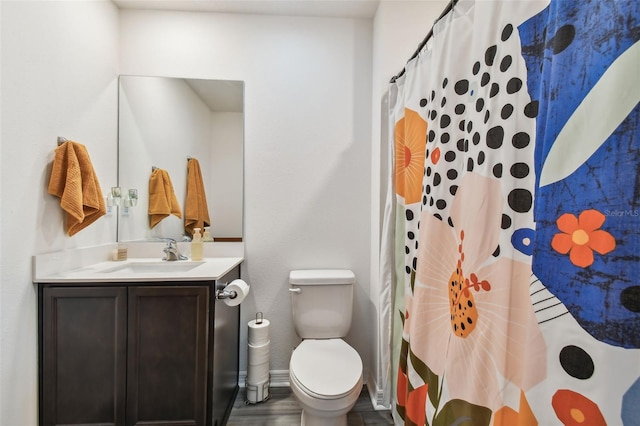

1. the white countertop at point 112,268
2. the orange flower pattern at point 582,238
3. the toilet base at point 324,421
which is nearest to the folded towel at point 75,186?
the white countertop at point 112,268

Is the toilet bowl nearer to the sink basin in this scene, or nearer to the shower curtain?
the shower curtain

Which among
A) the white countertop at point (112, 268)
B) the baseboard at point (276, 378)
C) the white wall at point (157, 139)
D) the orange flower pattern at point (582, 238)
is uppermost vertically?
the white wall at point (157, 139)

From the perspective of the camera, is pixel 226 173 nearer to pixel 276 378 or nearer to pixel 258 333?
pixel 258 333

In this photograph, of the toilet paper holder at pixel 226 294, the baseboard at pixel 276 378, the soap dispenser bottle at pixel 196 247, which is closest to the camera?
the toilet paper holder at pixel 226 294

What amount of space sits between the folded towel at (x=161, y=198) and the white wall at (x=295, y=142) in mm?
515

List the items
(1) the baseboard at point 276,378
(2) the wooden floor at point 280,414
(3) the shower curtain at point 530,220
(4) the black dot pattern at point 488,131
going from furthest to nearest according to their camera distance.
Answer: (1) the baseboard at point 276,378 < (2) the wooden floor at point 280,414 < (4) the black dot pattern at point 488,131 < (3) the shower curtain at point 530,220

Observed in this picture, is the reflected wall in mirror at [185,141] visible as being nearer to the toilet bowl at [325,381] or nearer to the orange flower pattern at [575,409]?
the toilet bowl at [325,381]

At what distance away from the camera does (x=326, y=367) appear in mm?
1345

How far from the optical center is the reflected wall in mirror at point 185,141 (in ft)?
5.92

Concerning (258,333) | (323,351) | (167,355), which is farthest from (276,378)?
(167,355)

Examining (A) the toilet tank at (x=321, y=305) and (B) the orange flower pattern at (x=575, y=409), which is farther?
(A) the toilet tank at (x=321, y=305)

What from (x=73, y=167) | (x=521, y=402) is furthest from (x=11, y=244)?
(x=521, y=402)

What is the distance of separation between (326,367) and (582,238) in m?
1.22

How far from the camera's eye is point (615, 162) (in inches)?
17.7
